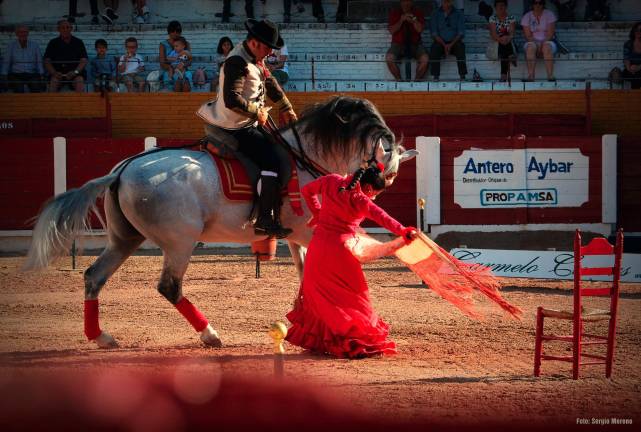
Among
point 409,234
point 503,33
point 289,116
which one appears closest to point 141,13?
point 503,33

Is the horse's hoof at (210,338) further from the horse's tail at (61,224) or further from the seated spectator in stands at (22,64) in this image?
the seated spectator in stands at (22,64)

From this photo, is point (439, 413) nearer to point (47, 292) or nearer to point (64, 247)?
point (64, 247)

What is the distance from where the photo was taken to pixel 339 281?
698 centimetres

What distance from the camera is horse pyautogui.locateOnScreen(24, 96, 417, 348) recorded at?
289 inches

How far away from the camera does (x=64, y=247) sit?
7.45m

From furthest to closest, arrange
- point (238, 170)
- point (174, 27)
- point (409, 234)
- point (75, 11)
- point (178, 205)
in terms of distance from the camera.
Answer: point (75, 11) < point (174, 27) < point (238, 170) < point (178, 205) < point (409, 234)

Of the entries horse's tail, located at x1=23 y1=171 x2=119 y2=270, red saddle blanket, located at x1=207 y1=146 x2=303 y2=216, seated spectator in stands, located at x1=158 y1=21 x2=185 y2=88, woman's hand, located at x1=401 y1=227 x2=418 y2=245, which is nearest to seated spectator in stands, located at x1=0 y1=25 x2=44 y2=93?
seated spectator in stands, located at x1=158 y1=21 x2=185 y2=88

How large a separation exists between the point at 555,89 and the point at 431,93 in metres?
2.37

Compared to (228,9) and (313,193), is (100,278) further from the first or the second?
(228,9)

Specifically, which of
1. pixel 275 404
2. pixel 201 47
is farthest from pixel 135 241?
pixel 201 47

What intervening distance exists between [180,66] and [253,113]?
37.2 ft

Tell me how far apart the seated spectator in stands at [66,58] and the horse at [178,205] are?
11.4 metres

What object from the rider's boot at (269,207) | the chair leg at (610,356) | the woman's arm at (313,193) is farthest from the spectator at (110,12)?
the chair leg at (610,356)

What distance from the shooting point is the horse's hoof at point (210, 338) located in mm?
7488
